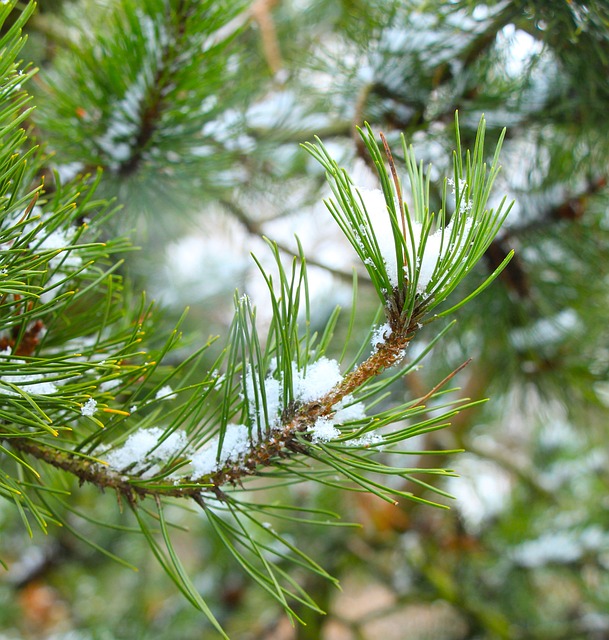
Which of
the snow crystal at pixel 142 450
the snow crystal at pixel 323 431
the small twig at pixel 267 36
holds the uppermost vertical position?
the small twig at pixel 267 36

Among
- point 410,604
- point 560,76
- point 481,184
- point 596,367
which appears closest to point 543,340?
point 596,367

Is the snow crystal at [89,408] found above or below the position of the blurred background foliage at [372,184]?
below

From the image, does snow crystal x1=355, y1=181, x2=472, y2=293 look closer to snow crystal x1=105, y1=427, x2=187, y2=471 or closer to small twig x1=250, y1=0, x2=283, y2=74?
snow crystal x1=105, y1=427, x2=187, y2=471

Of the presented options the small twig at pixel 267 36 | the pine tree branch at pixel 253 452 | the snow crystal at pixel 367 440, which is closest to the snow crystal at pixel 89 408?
the pine tree branch at pixel 253 452

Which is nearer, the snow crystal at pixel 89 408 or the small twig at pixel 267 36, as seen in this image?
the snow crystal at pixel 89 408

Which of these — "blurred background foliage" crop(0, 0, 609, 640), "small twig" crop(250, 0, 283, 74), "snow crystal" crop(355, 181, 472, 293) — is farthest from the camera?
"small twig" crop(250, 0, 283, 74)

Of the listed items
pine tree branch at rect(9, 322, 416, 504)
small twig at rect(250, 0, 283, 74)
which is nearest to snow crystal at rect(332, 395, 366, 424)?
pine tree branch at rect(9, 322, 416, 504)

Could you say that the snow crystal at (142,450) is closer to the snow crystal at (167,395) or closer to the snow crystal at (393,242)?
the snow crystal at (167,395)

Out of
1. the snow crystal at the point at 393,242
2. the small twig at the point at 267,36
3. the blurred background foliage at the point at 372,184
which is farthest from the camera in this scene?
the small twig at the point at 267,36
